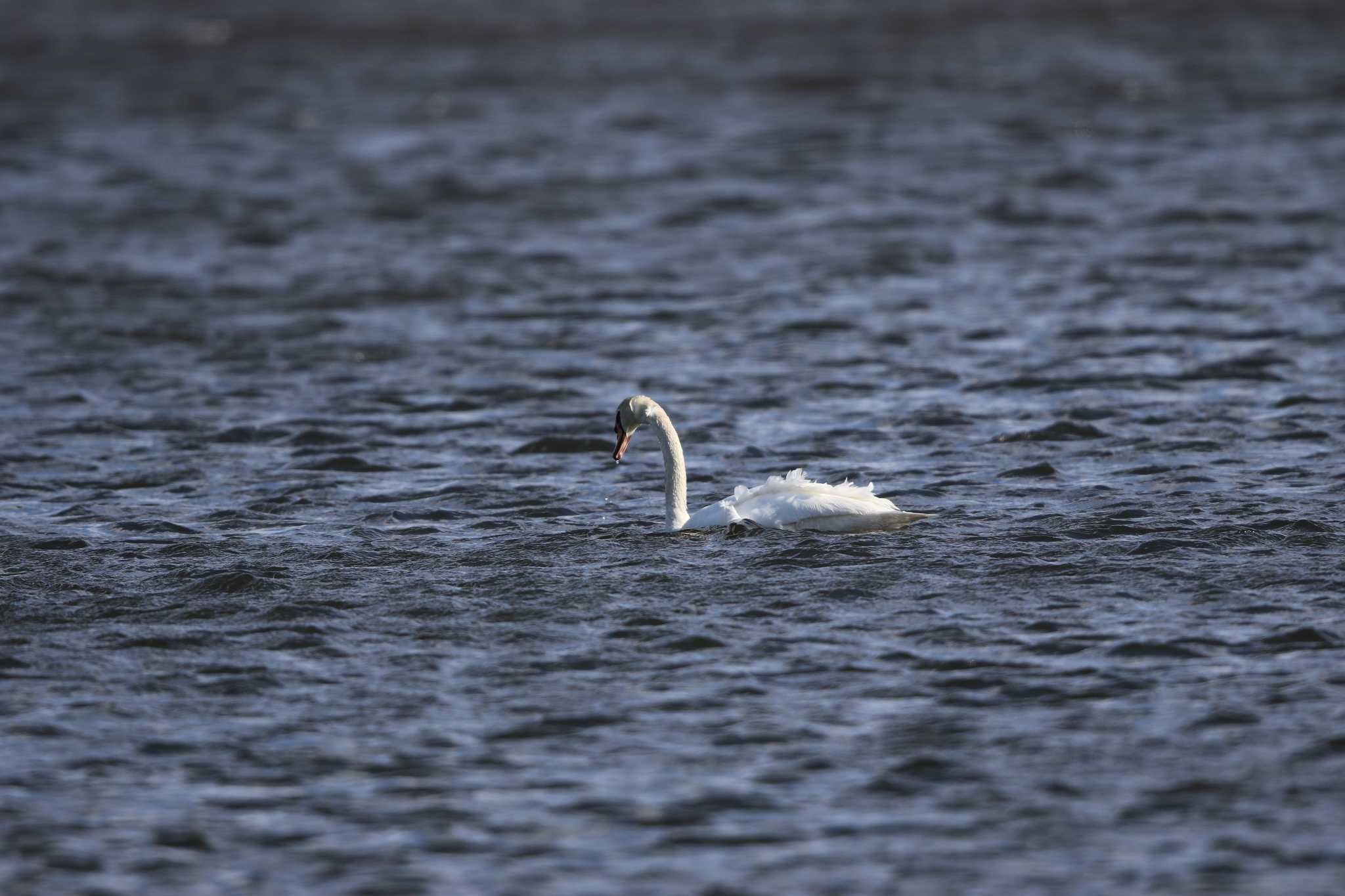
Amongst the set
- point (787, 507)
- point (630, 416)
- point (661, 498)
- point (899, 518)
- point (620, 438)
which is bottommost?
point (661, 498)

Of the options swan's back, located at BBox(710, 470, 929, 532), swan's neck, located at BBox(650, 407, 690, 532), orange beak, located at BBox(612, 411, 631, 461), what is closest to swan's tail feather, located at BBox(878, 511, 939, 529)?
swan's back, located at BBox(710, 470, 929, 532)

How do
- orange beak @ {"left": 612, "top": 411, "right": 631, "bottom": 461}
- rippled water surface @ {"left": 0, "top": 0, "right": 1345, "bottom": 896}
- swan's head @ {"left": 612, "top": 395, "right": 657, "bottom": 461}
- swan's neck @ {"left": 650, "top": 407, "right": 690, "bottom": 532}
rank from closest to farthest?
1. rippled water surface @ {"left": 0, "top": 0, "right": 1345, "bottom": 896}
2. swan's neck @ {"left": 650, "top": 407, "right": 690, "bottom": 532}
3. swan's head @ {"left": 612, "top": 395, "right": 657, "bottom": 461}
4. orange beak @ {"left": 612, "top": 411, "right": 631, "bottom": 461}

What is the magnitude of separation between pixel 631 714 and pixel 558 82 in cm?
2790

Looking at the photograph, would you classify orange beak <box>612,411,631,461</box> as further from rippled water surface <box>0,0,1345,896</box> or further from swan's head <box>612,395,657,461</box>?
rippled water surface <box>0,0,1345,896</box>

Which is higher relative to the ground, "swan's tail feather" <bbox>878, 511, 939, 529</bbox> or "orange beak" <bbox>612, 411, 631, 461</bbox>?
"orange beak" <bbox>612, 411, 631, 461</bbox>

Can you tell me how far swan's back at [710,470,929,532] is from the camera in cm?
1214

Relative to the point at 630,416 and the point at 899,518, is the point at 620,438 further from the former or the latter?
the point at 899,518

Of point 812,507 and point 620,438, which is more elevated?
point 620,438

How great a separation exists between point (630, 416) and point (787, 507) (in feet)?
4.72

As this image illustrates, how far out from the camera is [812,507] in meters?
12.1

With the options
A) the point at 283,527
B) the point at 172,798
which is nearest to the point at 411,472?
the point at 283,527

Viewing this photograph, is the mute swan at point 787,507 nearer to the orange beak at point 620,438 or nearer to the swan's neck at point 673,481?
the swan's neck at point 673,481

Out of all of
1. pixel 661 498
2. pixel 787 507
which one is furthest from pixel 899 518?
pixel 661 498

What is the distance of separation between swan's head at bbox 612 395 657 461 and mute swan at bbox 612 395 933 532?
20 cm
